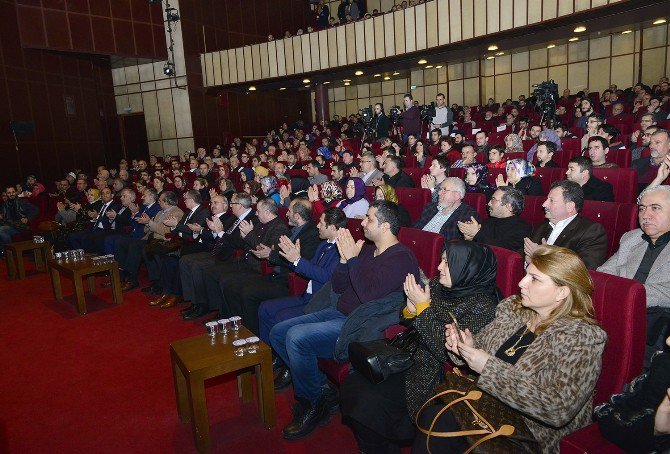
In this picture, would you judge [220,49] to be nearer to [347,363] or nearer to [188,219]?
[188,219]

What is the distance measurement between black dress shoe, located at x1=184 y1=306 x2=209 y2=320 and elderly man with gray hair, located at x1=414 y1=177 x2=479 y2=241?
1.96 metres

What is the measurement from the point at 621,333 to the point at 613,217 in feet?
4.88

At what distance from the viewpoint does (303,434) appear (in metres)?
2.26

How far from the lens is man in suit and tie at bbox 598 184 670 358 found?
193cm

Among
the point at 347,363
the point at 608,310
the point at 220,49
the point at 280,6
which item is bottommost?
the point at 347,363

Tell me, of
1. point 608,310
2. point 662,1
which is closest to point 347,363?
point 608,310

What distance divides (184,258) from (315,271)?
1.84 metres

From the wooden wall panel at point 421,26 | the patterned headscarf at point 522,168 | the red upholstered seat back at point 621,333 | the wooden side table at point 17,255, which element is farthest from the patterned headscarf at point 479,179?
the wooden wall panel at point 421,26

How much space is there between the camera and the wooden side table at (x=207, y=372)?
2146mm

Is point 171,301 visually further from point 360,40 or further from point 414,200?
point 360,40

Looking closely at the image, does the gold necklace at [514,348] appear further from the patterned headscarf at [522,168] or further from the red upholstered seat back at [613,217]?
the patterned headscarf at [522,168]

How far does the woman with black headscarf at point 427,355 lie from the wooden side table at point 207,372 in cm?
53

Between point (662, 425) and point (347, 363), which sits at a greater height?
point (662, 425)

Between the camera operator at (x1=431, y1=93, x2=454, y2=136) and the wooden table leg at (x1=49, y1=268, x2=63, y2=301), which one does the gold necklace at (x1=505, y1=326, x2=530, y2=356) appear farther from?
the camera operator at (x1=431, y1=93, x2=454, y2=136)
